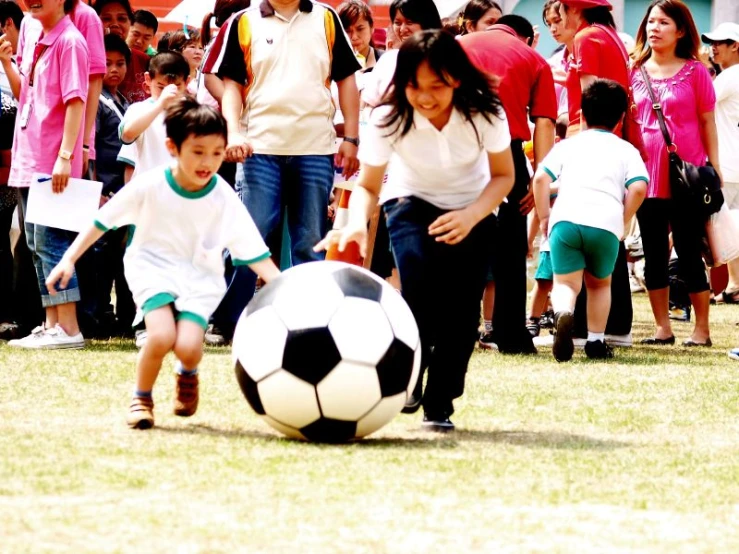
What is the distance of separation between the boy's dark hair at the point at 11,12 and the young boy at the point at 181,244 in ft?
12.7

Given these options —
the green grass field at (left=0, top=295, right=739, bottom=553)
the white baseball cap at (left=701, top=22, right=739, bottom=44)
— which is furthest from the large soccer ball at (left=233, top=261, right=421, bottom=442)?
the white baseball cap at (left=701, top=22, right=739, bottom=44)

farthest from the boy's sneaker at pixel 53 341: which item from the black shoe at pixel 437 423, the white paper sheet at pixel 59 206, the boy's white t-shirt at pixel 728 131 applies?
the boy's white t-shirt at pixel 728 131

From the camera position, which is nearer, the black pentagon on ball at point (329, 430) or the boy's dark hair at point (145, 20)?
the black pentagon on ball at point (329, 430)

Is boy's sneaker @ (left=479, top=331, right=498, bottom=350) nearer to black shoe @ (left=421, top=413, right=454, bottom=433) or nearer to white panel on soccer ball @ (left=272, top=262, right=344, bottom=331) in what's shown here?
black shoe @ (left=421, top=413, right=454, bottom=433)

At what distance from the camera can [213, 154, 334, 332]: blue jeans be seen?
7.48 metres

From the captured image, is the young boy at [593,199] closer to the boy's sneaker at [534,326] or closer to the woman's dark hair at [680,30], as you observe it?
the woman's dark hair at [680,30]

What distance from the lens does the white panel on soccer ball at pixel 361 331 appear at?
4.91m

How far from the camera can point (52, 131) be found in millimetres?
7922

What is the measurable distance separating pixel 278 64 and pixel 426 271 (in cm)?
247

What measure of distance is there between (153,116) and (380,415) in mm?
3663

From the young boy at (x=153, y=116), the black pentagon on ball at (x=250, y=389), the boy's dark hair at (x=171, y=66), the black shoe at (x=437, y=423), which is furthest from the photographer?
the boy's dark hair at (x=171, y=66)

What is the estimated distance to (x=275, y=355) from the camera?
194 inches

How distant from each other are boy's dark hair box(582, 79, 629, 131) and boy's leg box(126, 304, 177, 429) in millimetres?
3486

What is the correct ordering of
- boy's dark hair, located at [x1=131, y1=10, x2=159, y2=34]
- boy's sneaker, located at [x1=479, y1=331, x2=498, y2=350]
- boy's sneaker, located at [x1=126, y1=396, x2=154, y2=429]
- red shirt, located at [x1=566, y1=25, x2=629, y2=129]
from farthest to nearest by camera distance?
→ boy's dark hair, located at [x1=131, y1=10, x2=159, y2=34], boy's sneaker, located at [x1=479, y1=331, x2=498, y2=350], red shirt, located at [x1=566, y1=25, x2=629, y2=129], boy's sneaker, located at [x1=126, y1=396, x2=154, y2=429]
